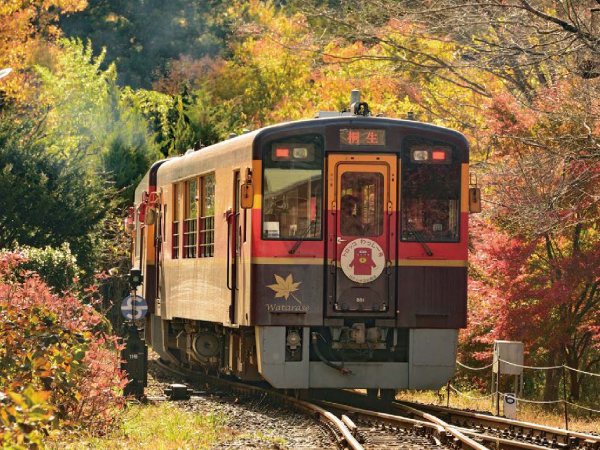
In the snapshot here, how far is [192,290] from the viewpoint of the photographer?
755 inches

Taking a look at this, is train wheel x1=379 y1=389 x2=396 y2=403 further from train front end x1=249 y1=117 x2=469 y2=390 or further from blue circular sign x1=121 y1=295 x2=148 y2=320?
blue circular sign x1=121 y1=295 x2=148 y2=320

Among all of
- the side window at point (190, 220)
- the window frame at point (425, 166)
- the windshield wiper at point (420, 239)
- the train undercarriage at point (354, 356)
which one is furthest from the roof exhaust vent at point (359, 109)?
the side window at point (190, 220)

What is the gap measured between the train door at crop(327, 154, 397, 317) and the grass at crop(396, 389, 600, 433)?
2.50m

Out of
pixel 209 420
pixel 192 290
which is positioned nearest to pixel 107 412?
pixel 209 420

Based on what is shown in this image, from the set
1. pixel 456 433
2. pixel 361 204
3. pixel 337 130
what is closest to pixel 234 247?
pixel 361 204

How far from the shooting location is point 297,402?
16.7 m

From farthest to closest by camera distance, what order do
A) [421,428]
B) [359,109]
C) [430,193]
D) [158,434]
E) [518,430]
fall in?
[359,109] < [430,193] < [518,430] < [421,428] < [158,434]

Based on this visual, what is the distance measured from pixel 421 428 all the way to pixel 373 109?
987 inches

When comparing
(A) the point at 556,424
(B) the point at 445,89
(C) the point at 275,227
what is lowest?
(A) the point at 556,424

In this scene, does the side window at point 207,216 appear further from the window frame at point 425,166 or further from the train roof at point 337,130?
the window frame at point 425,166

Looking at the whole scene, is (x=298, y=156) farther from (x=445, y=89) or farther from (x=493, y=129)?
(x=445, y=89)

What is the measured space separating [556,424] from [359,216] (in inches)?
133

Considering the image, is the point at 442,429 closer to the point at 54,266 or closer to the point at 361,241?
the point at 361,241

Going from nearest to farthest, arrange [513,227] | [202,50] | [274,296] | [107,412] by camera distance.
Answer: [107,412] < [274,296] < [513,227] < [202,50]
